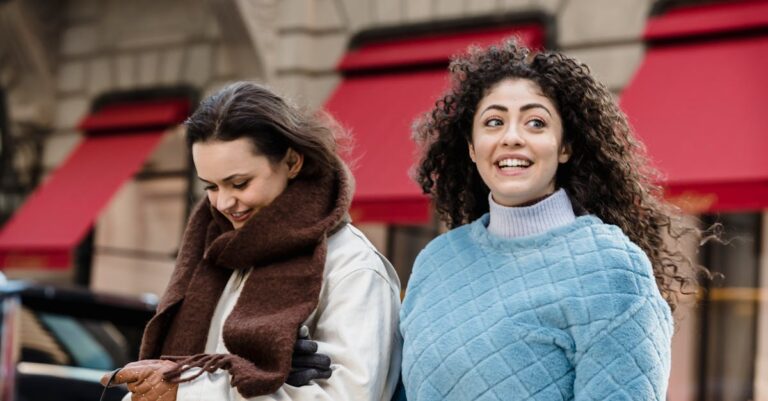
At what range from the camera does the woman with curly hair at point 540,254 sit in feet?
8.57

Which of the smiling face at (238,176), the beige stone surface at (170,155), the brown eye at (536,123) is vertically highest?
the beige stone surface at (170,155)

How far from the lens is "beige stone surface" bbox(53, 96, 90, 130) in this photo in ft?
39.7

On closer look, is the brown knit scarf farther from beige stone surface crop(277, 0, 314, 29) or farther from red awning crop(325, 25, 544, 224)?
beige stone surface crop(277, 0, 314, 29)

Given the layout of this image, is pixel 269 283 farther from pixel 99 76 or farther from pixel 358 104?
pixel 99 76

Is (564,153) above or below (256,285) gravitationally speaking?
above

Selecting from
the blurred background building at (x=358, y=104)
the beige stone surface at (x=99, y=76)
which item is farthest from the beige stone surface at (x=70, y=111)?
the beige stone surface at (x=99, y=76)

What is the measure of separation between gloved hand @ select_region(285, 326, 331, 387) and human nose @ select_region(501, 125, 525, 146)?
2.20ft

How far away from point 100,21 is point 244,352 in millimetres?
9702

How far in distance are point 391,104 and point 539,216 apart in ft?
20.4

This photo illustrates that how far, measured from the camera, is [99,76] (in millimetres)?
12055

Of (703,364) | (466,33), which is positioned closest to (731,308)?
(703,364)

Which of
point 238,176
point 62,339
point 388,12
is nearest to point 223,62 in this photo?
point 388,12

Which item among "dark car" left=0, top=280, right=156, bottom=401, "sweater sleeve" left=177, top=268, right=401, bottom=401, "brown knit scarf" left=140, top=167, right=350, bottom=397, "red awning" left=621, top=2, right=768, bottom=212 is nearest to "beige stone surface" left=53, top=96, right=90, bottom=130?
"dark car" left=0, top=280, right=156, bottom=401

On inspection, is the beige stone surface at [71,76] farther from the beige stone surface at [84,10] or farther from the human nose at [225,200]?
the human nose at [225,200]
